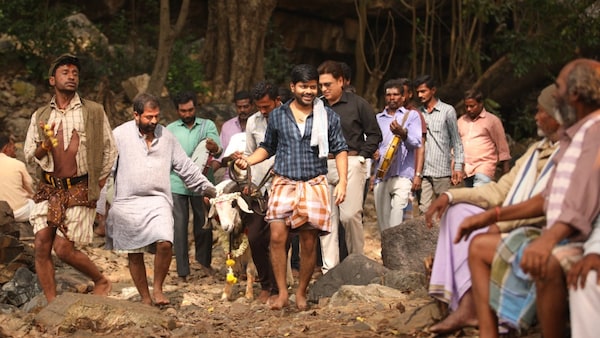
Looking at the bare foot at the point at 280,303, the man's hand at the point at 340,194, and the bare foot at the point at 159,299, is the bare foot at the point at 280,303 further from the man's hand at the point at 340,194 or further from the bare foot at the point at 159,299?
the bare foot at the point at 159,299

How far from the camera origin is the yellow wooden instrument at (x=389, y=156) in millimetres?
10164

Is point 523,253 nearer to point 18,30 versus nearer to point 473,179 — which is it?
point 473,179

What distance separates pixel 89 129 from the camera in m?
8.42

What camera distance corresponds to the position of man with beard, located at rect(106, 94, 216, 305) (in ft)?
28.2

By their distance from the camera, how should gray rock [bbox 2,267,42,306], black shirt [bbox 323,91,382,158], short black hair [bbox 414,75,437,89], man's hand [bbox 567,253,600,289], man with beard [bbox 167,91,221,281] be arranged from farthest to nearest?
1. short black hair [bbox 414,75,437,89]
2. man with beard [bbox 167,91,221,281]
3. black shirt [bbox 323,91,382,158]
4. gray rock [bbox 2,267,42,306]
5. man's hand [bbox 567,253,600,289]

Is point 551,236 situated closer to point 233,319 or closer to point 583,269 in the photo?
point 583,269

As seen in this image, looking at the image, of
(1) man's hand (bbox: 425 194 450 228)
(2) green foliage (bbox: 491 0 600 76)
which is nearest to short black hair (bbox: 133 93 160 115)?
(1) man's hand (bbox: 425 194 450 228)

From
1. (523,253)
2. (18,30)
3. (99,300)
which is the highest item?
(18,30)

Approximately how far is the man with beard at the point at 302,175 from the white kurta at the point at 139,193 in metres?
0.83

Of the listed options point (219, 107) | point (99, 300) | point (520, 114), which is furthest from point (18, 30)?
point (99, 300)

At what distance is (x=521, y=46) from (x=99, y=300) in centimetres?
1167

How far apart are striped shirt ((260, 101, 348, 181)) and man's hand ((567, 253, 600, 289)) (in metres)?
3.54

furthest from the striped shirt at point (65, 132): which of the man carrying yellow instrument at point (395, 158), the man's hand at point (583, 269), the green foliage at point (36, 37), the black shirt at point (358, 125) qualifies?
the green foliage at point (36, 37)

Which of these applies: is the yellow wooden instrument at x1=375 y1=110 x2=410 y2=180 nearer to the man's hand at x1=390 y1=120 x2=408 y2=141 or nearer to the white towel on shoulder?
the man's hand at x1=390 y1=120 x2=408 y2=141
